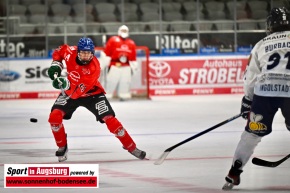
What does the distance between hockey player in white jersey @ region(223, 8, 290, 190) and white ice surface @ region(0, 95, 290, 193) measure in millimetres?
366

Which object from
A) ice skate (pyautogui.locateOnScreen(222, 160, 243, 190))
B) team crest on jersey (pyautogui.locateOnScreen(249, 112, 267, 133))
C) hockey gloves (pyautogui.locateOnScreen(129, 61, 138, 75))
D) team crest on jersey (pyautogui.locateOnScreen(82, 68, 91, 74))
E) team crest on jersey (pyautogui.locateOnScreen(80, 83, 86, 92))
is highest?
team crest on jersey (pyautogui.locateOnScreen(82, 68, 91, 74))

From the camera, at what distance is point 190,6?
20859mm

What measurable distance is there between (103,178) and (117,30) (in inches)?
502

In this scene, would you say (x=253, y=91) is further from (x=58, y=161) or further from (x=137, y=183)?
(x=58, y=161)

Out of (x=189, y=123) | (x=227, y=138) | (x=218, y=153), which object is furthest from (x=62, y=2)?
(x=218, y=153)

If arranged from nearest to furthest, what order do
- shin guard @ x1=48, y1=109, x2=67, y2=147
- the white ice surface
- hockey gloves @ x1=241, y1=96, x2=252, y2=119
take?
hockey gloves @ x1=241, y1=96, x2=252, y2=119 < the white ice surface < shin guard @ x1=48, y1=109, x2=67, y2=147

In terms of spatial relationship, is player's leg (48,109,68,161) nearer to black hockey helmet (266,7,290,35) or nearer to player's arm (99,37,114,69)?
black hockey helmet (266,7,290,35)

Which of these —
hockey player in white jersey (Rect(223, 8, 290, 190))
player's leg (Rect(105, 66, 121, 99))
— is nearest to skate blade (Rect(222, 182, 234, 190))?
hockey player in white jersey (Rect(223, 8, 290, 190))

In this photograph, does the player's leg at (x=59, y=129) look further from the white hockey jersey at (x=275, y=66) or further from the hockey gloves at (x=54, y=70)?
the white hockey jersey at (x=275, y=66)

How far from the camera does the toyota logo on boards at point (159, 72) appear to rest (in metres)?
19.7

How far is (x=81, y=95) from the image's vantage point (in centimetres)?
938

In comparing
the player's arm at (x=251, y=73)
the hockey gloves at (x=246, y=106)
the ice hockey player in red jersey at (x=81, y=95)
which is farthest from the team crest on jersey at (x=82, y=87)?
the player's arm at (x=251, y=73)

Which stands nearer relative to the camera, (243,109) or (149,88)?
(243,109)

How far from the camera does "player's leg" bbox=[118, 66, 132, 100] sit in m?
18.6
